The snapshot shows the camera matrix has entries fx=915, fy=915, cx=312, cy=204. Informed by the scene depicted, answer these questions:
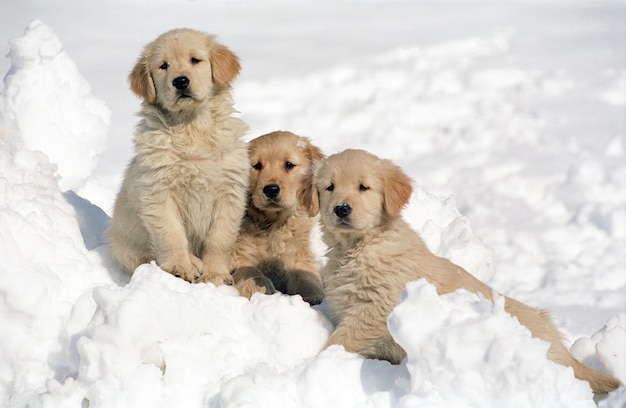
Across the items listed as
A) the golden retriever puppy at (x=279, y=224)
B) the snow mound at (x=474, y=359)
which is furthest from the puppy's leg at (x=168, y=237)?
the snow mound at (x=474, y=359)

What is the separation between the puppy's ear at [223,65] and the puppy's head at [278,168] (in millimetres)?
514

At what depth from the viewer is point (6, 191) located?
6.16 m

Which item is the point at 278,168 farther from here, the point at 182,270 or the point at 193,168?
the point at 182,270

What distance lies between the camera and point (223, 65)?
19.6 feet

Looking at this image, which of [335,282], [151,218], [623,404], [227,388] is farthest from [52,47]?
[623,404]

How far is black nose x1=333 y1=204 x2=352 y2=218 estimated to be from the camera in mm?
5098

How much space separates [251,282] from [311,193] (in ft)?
2.61

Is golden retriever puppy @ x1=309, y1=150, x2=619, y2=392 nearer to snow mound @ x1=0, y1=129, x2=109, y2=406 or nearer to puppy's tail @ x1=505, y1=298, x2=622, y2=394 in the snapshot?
puppy's tail @ x1=505, y1=298, x2=622, y2=394

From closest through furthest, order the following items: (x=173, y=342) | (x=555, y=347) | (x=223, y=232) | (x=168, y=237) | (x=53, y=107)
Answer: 1. (x=173, y=342)
2. (x=555, y=347)
3. (x=168, y=237)
4. (x=223, y=232)
5. (x=53, y=107)

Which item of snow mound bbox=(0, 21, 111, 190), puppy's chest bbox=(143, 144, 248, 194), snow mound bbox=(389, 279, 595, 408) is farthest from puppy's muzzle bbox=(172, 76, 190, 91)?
snow mound bbox=(0, 21, 111, 190)

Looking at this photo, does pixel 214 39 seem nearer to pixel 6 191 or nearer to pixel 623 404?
pixel 6 191

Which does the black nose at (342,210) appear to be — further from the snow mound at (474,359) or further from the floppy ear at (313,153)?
the floppy ear at (313,153)

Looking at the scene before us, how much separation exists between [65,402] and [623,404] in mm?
2599

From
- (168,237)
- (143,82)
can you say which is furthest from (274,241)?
(143,82)
